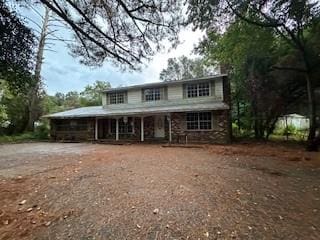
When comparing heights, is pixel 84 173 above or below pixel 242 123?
below

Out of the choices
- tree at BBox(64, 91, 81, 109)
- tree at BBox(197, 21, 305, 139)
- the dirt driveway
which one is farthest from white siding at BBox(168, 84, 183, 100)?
tree at BBox(64, 91, 81, 109)

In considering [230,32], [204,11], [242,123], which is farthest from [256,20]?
[242,123]

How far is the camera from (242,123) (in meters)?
24.9

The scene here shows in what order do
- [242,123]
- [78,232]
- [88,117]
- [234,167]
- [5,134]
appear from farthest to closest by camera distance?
[5,134], [242,123], [88,117], [234,167], [78,232]

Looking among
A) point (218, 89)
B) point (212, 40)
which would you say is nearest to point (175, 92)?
point (218, 89)

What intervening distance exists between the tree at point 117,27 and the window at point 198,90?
13.5m

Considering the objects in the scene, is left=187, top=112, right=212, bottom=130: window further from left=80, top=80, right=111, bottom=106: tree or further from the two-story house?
left=80, top=80, right=111, bottom=106: tree

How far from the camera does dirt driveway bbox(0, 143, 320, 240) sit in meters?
3.76

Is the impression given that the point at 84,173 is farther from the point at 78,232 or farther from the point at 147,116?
the point at 147,116

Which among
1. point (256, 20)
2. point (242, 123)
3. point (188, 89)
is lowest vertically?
point (242, 123)

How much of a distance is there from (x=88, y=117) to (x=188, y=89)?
897 centimetres

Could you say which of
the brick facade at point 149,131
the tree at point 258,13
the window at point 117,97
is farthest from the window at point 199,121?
the tree at point 258,13

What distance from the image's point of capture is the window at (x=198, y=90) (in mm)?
19688

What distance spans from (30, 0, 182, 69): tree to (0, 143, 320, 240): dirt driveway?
3138mm
